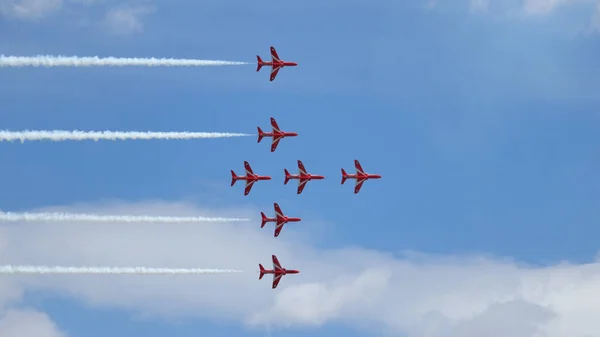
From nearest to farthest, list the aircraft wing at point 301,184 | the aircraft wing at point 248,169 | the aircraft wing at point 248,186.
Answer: the aircraft wing at point 248,186 → the aircraft wing at point 248,169 → the aircraft wing at point 301,184

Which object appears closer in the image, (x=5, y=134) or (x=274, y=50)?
(x=5, y=134)

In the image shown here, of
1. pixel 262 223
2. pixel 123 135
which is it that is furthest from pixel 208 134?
pixel 262 223

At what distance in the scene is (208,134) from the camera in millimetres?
163500

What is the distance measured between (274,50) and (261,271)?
31.9m

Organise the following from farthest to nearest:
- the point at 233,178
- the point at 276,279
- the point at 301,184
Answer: the point at 276,279
the point at 301,184
the point at 233,178

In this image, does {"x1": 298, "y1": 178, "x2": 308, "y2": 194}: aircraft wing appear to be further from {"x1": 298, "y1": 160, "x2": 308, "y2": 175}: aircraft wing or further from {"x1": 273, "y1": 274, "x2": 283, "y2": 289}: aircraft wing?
{"x1": 273, "y1": 274, "x2": 283, "y2": 289}: aircraft wing

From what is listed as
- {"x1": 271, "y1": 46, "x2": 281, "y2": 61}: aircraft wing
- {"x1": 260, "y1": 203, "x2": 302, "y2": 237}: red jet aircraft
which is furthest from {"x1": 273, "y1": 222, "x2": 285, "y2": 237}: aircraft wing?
{"x1": 271, "y1": 46, "x2": 281, "y2": 61}: aircraft wing

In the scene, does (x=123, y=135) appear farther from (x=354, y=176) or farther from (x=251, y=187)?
(x=354, y=176)

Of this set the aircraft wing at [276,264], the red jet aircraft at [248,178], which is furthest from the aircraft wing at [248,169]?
the aircraft wing at [276,264]

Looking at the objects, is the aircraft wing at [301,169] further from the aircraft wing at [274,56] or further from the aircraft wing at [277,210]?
the aircraft wing at [274,56]

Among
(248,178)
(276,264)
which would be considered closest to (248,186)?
(248,178)

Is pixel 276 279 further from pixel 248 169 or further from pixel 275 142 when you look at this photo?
pixel 275 142

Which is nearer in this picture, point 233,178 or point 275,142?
point 233,178

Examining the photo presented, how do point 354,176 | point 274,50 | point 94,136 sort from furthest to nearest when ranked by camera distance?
point 354,176, point 274,50, point 94,136
